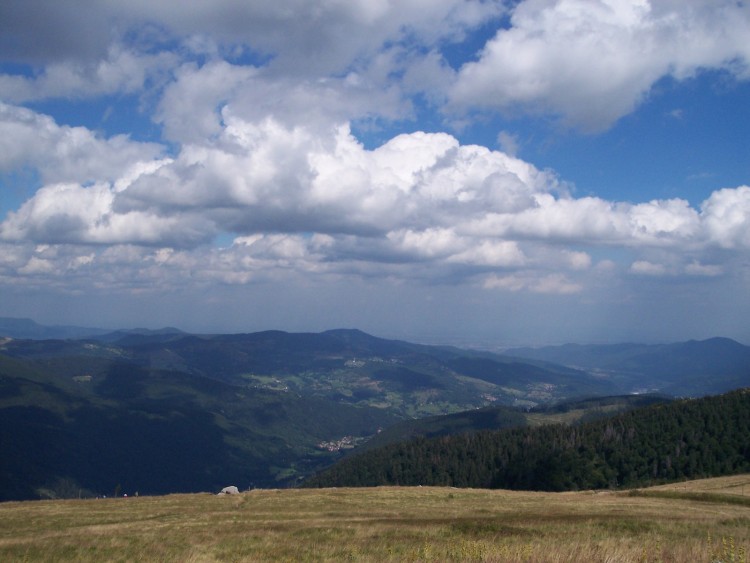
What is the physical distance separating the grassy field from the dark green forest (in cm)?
10332

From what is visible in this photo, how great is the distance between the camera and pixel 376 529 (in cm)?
2870

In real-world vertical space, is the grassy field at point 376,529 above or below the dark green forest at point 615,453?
above

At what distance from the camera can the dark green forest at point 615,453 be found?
458ft

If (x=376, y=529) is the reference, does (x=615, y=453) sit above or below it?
below

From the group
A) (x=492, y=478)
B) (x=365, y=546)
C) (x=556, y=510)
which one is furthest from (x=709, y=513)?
(x=492, y=478)

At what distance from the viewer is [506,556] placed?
1585cm

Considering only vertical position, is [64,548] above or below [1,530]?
above

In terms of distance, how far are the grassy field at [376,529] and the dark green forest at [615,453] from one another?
4068 inches

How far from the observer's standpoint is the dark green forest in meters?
140

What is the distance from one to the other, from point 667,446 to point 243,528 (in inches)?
6042

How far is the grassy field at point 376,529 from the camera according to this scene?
19375 millimetres

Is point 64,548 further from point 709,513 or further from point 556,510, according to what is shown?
point 709,513

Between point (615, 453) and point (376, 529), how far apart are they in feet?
496

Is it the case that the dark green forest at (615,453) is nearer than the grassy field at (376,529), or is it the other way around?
the grassy field at (376,529)
